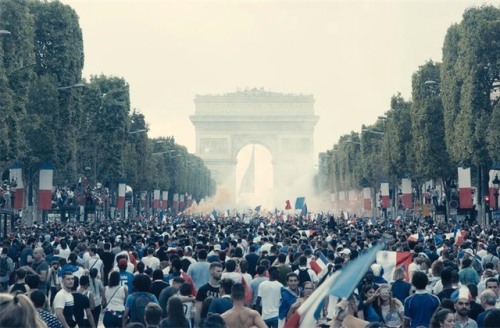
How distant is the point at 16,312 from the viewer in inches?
304

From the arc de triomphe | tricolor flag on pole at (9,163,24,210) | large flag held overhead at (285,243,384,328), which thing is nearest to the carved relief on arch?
the arc de triomphe

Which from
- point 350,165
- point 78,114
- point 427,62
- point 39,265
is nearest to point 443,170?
point 427,62

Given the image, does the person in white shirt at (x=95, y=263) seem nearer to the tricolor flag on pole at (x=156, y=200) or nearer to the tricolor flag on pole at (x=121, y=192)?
the tricolor flag on pole at (x=121, y=192)

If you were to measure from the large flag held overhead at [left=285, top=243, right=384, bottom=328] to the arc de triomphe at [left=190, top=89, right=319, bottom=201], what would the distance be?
589 feet

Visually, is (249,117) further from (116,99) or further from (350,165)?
(116,99)

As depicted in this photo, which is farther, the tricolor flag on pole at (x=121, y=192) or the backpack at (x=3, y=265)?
the tricolor flag on pole at (x=121, y=192)

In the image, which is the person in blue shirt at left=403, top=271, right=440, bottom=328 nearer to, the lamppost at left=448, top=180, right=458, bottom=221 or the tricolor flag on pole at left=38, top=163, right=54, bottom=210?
the tricolor flag on pole at left=38, top=163, right=54, bottom=210

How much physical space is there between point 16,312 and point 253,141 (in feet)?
608

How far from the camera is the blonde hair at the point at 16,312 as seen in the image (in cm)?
770

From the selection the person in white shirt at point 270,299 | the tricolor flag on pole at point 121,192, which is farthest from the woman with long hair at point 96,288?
the tricolor flag on pole at point 121,192

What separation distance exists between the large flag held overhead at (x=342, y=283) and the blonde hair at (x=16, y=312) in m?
2.80

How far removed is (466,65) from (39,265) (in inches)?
1508

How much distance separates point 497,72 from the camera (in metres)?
57.3

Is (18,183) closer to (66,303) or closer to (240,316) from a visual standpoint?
(66,303)
